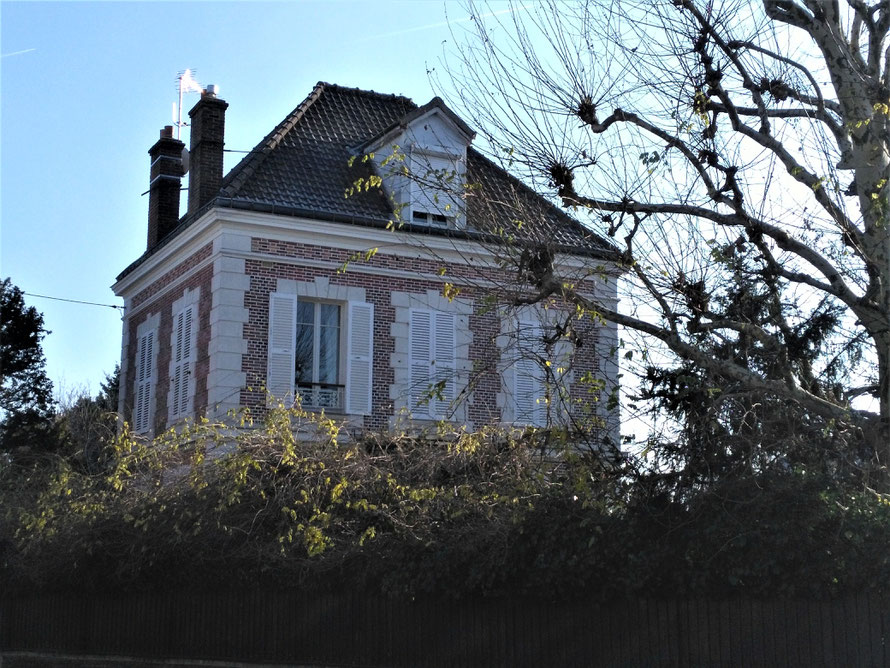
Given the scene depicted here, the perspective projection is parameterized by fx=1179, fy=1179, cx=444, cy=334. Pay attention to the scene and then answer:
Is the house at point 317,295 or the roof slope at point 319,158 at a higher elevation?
the roof slope at point 319,158

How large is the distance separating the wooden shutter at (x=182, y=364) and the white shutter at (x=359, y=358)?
2.72 m

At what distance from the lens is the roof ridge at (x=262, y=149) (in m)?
19.8

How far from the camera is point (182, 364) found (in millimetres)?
20547

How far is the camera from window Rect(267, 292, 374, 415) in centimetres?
1928

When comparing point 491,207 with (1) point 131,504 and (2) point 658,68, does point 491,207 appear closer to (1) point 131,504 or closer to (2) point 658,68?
(2) point 658,68

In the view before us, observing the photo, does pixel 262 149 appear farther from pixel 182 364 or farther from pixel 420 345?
pixel 420 345

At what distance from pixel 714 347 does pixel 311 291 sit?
399 inches

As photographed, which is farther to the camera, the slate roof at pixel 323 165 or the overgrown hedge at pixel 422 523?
the slate roof at pixel 323 165

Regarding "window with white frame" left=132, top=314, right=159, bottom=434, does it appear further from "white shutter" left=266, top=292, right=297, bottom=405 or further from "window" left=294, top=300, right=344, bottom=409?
"window" left=294, top=300, right=344, bottom=409

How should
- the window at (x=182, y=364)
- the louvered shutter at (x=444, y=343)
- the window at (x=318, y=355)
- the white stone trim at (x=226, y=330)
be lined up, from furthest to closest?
the louvered shutter at (x=444, y=343)
the window at (x=182, y=364)
the window at (x=318, y=355)
the white stone trim at (x=226, y=330)

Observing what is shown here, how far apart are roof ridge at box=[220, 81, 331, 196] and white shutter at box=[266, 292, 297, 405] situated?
2.00 m

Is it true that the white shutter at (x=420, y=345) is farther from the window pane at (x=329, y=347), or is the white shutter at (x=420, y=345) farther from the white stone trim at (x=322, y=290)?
the window pane at (x=329, y=347)

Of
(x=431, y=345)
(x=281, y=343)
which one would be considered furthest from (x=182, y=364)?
(x=431, y=345)

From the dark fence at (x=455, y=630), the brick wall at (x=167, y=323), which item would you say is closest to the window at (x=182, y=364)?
the brick wall at (x=167, y=323)
